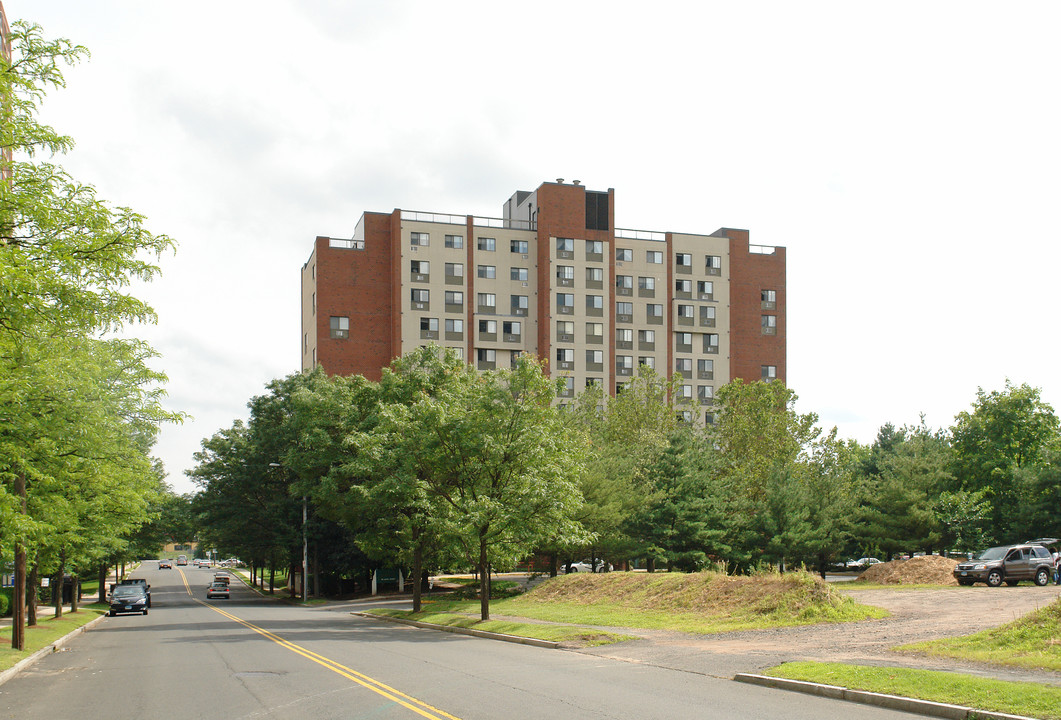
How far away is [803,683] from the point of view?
14.2 m

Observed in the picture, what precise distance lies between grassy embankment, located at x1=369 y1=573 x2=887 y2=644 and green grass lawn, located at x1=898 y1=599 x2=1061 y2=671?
7310 millimetres

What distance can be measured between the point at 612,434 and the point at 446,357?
22535 millimetres

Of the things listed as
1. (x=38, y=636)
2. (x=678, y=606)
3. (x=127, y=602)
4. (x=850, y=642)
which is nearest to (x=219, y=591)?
(x=127, y=602)

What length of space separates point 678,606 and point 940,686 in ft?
57.3

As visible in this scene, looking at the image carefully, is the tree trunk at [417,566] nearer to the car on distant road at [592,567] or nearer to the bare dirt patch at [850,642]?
the car on distant road at [592,567]

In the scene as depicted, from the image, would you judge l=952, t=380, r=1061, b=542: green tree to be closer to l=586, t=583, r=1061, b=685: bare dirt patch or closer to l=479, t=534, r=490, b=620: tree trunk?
l=586, t=583, r=1061, b=685: bare dirt patch

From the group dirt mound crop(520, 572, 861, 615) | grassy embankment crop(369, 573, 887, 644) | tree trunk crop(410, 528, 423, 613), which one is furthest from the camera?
tree trunk crop(410, 528, 423, 613)

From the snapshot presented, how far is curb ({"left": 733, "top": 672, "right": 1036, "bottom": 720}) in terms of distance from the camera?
11.2 m

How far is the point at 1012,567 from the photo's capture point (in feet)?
118

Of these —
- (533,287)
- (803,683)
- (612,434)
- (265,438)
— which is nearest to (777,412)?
(612,434)

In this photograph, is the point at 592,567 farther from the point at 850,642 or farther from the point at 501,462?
the point at 850,642

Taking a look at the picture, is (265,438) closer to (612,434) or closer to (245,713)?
(612,434)

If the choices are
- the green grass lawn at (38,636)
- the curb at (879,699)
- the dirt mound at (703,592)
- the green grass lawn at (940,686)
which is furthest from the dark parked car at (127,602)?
the green grass lawn at (940,686)

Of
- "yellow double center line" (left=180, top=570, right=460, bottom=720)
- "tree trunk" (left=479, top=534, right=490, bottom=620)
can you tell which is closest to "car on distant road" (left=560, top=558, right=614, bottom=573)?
"tree trunk" (left=479, top=534, right=490, bottom=620)
